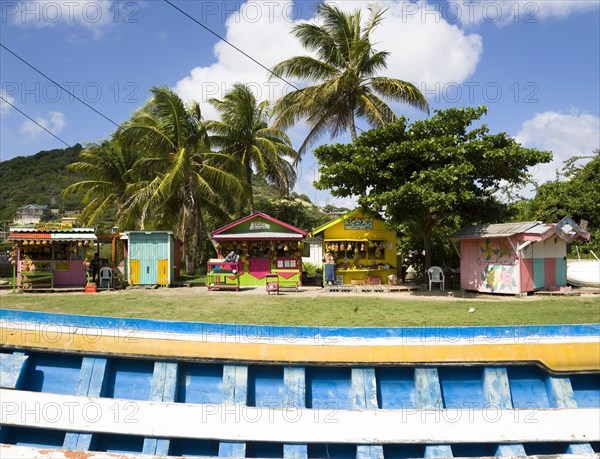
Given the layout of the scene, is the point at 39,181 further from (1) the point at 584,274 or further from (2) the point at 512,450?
(2) the point at 512,450

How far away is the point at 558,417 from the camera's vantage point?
14.6ft

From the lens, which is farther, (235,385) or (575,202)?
(575,202)

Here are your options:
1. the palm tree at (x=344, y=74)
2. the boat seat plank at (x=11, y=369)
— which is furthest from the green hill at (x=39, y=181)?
the boat seat plank at (x=11, y=369)

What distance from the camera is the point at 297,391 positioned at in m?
4.71

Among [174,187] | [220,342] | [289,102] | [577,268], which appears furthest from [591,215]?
[220,342]

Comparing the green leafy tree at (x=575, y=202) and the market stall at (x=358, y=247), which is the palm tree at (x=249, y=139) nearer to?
the market stall at (x=358, y=247)

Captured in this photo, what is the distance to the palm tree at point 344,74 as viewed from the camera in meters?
19.8

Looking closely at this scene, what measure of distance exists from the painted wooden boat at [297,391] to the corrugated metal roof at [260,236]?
12.5 meters

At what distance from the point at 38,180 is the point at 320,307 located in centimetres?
10014

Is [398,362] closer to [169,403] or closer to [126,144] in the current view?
[169,403]

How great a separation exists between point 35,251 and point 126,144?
10.4 metres

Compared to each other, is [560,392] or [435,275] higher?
[435,275]

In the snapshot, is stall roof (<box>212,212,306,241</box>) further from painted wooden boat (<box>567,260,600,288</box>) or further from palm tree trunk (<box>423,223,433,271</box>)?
painted wooden boat (<box>567,260,600,288</box>)

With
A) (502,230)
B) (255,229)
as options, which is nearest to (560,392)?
(502,230)
